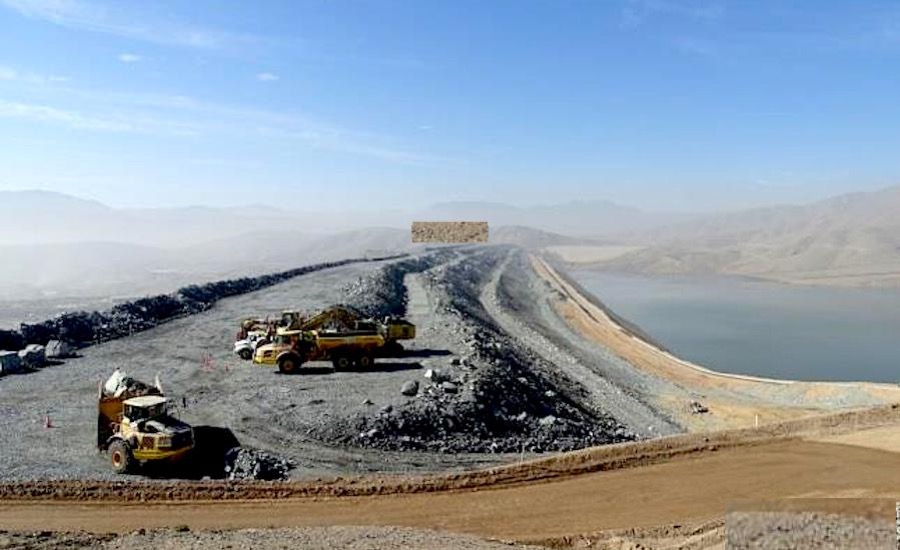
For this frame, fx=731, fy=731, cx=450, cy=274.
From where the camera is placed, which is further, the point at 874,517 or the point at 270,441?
the point at 270,441

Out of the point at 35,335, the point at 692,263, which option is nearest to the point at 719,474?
the point at 35,335

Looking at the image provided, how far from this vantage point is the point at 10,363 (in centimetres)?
2528

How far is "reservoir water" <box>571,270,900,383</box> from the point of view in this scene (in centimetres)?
4738

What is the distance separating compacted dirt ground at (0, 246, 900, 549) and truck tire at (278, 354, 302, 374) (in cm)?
75

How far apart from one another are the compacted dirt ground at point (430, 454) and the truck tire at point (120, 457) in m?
0.33

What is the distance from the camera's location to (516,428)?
21781 millimetres

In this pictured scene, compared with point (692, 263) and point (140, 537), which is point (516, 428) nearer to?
point (140, 537)

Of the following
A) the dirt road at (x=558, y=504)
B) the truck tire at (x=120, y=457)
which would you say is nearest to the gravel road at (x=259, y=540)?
the dirt road at (x=558, y=504)

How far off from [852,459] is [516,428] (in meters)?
8.82

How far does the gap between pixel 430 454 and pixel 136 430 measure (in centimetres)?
700

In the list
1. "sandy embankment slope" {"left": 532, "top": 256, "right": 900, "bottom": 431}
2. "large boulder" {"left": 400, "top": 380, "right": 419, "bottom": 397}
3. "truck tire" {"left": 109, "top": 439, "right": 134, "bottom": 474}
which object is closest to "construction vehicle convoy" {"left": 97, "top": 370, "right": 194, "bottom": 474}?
"truck tire" {"left": 109, "top": 439, "right": 134, "bottom": 474}

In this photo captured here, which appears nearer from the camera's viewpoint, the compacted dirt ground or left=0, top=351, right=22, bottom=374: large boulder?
the compacted dirt ground

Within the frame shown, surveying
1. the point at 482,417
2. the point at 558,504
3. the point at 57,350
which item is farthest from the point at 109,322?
the point at 558,504

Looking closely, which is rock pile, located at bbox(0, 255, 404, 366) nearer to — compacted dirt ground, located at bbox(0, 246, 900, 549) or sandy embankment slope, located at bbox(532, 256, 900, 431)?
compacted dirt ground, located at bbox(0, 246, 900, 549)
